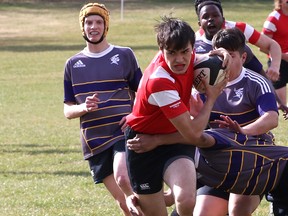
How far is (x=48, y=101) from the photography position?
1905cm

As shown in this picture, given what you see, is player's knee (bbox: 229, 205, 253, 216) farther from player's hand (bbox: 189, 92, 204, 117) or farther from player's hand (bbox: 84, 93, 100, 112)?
player's hand (bbox: 84, 93, 100, 112)

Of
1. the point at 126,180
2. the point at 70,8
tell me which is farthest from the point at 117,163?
the point at 70,8

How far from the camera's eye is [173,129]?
5.85m

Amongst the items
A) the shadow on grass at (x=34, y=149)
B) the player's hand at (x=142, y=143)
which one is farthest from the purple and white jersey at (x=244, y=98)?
the shadow on grass at (x=34, y=149)

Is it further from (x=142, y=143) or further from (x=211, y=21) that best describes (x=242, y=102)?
(x=211, y=21)

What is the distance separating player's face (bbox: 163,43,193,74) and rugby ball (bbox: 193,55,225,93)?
0.13 meters

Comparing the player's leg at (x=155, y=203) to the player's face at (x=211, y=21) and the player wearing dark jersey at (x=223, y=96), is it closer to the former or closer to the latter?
the player wearing dark jersey at (x=223, y=96)

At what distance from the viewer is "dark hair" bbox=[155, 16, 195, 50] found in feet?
18.0

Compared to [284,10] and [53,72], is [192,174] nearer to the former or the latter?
[284,10]

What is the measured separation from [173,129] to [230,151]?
396 millimetres

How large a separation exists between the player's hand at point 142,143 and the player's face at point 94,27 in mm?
1488

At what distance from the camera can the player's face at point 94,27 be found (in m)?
7.17

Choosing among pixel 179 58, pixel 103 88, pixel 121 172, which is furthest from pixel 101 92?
pixel 179 58

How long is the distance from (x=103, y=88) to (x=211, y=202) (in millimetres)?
1295
